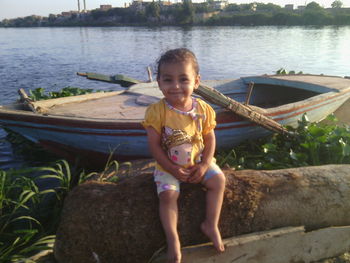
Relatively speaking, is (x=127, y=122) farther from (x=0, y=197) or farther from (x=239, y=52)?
(x=239, y=52)

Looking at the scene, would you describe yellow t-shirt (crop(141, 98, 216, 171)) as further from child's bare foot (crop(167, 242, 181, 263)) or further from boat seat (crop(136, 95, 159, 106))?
boat seat (crop(136, 95, 159, 106))

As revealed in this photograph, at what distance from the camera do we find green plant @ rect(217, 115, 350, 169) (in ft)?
15.0

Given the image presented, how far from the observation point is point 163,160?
2.38 meters

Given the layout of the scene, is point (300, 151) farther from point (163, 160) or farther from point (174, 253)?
point (174, 253)

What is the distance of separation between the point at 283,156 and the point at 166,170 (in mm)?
3180

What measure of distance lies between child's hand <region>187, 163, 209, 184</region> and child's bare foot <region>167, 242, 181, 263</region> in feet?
1.60

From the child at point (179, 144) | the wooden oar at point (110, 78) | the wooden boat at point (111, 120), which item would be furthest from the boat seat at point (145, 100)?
the child at point (179, 144)

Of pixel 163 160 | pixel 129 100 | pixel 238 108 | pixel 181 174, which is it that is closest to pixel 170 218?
pixel 181 174

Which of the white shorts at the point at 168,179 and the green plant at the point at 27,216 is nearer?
the white shorts at the point at 168,179

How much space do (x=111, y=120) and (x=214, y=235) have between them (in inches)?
115

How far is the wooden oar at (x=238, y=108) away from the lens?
4.69 m

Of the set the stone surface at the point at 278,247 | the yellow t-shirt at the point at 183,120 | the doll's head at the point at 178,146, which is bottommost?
the stone surface at the point at 278,247

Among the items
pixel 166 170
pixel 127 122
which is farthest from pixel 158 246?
pixel 127 122

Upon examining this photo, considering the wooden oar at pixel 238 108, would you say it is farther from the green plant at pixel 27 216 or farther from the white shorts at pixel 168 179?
the white shorts at pixel 168 179
